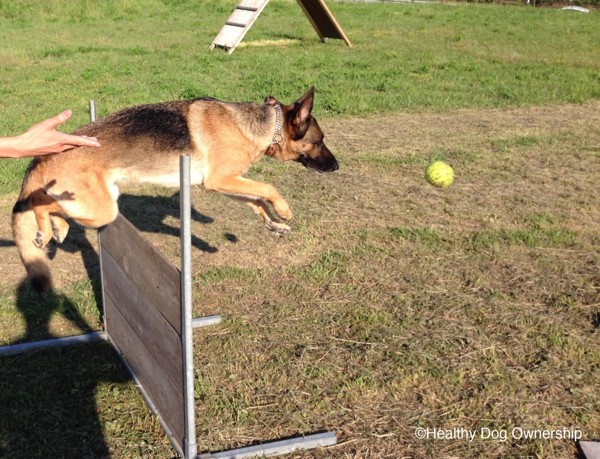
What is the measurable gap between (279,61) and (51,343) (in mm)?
10223

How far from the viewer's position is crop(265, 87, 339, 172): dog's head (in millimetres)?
4961

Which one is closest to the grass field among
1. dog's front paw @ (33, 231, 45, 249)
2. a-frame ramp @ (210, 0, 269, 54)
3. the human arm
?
dog's front paw @ (33, 231, 45, 249)

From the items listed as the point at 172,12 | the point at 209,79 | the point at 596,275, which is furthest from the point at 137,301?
the point at 172,12

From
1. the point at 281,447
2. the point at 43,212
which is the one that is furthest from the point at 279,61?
the point at 281,447

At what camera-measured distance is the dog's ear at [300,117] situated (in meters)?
4.86

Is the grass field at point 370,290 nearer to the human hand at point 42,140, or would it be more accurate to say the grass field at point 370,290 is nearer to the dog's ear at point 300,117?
the dog's ear at point 300,117

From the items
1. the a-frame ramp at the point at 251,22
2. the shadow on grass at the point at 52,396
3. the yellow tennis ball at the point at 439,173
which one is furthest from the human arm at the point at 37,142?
the a-frame ramp at the point at 251,22

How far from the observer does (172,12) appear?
21562 millimetres

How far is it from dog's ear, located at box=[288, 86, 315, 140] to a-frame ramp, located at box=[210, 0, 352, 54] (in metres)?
9.96

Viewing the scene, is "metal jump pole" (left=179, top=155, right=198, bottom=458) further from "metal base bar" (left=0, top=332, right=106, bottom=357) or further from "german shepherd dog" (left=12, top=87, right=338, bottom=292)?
"metal base bar" (left=0, top=332, right=106, bottom=357)

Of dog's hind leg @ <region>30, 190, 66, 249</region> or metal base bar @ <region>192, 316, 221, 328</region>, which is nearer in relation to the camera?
dog's hind leg @ <region>30, 190, 66, 249</region>

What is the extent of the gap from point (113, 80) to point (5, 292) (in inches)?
298

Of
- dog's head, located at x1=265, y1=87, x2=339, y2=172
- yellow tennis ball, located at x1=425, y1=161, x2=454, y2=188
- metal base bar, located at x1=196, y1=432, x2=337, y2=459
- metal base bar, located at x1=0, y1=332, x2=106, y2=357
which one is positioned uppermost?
dog's head, located at x1=265, y1=87, x2=339, y2=172

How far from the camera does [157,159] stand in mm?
4469
